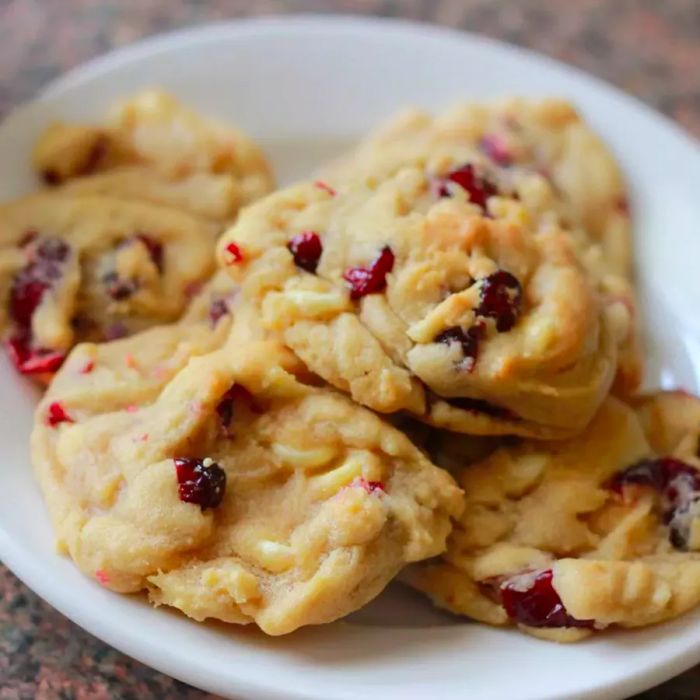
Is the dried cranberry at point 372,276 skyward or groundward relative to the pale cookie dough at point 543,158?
groundward

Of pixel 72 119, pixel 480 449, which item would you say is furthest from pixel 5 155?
pixel 480 449

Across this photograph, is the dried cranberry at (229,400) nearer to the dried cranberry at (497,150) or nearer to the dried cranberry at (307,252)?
the dried cranberry at (307,252)

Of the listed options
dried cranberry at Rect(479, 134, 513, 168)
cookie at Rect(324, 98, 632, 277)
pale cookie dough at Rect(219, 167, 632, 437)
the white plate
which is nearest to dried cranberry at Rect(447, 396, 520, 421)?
pale cookie dough at Rect(219, 167, 632, 437)

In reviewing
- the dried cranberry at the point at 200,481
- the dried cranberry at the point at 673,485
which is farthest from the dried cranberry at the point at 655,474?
the dried cranberry at the point at 200,481

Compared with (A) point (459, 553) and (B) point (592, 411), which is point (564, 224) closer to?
(B) point (592, 411)

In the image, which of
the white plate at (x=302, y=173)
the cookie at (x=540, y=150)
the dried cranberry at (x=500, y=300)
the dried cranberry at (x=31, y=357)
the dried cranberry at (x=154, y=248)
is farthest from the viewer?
the cookie at (x=540, y=150)

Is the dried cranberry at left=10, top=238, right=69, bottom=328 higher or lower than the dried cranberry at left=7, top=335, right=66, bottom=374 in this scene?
higher

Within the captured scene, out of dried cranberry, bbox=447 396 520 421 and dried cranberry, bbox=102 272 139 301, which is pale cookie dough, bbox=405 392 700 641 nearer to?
dried cranberry, bbox=447 396 520 421

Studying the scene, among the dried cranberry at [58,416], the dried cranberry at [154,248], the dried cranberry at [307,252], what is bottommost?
the dried cranberry at [58,416]
